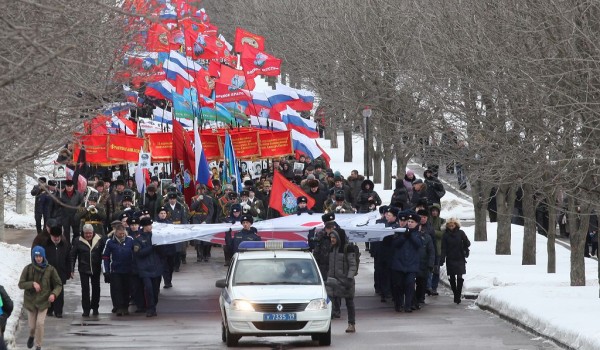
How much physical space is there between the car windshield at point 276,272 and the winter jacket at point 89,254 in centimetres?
428

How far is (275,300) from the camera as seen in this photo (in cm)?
2130

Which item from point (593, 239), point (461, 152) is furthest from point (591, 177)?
point (593, 239)

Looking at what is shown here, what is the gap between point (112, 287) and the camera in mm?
26344

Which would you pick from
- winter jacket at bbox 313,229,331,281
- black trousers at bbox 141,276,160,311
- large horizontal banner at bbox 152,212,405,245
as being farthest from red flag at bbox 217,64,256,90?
winter jacket at bbox 313,229,331,281

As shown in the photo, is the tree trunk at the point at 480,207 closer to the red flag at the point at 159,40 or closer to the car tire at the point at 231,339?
the red flag at the point at 159,40

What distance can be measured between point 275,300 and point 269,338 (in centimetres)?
170

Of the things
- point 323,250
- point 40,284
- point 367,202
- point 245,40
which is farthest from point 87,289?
point 245,40

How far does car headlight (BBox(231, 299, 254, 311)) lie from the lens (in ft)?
69.8

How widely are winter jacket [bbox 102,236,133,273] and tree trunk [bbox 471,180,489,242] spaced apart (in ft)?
37.2

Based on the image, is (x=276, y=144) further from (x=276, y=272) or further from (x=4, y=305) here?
(x=4, y=305)

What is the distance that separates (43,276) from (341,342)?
4.24m

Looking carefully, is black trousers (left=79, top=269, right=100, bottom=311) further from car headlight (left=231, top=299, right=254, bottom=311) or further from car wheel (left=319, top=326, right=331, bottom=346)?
car wheel (left=319, top=326, right=331, bottom=346)

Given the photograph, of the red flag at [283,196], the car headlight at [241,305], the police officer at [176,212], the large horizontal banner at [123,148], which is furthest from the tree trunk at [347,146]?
the car headlight at [241,305]

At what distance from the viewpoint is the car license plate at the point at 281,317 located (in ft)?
69.7
